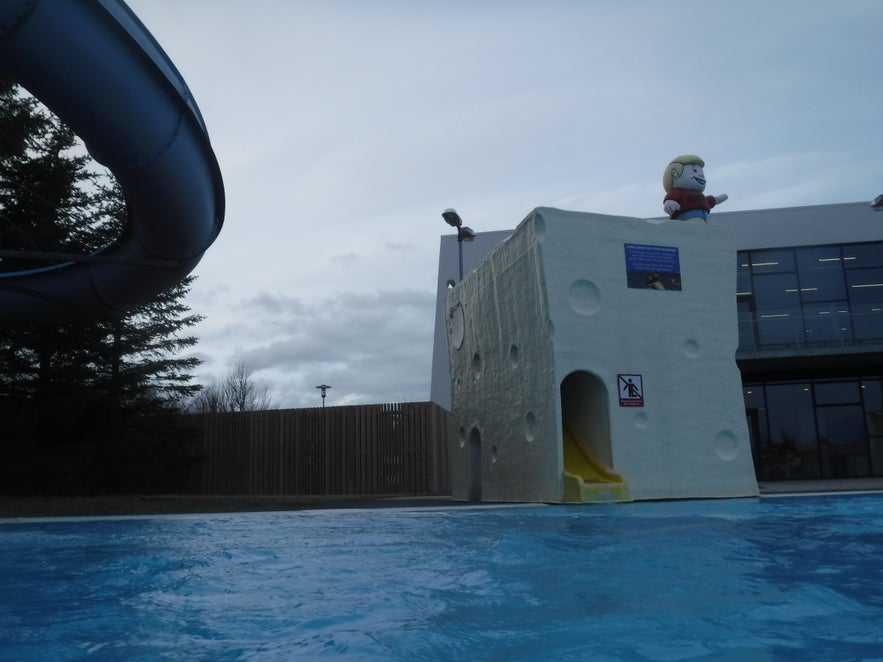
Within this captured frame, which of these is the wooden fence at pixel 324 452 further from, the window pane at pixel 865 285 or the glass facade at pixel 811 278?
the window pane at pixel 865 285

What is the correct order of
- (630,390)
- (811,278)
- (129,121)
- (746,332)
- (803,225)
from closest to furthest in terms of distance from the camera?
(129,121) < (630,390) < (746,332) < (811,278) < (803,225)

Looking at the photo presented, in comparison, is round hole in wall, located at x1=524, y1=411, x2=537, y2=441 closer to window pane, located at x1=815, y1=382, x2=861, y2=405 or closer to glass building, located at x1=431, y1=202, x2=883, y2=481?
glass building, located at x1=431, y1=202, x2=883, y2=481

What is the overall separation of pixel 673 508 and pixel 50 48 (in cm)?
758

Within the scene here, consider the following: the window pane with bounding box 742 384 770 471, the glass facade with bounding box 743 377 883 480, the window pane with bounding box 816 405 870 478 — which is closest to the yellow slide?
the window pane with bounding box 742 384 770 471

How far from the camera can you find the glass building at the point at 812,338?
50.6ft

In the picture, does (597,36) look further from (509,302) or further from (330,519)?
(330,519)

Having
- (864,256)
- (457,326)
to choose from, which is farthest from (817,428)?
(457,326)

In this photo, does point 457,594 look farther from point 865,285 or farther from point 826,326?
point 865,285

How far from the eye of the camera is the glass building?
15.4 m

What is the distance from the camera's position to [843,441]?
55.5 feet

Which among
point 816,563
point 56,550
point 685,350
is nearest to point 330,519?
point 56,550

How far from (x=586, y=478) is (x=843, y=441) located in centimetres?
1007

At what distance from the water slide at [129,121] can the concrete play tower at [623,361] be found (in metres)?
5.02

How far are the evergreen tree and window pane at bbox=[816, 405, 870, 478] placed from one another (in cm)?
1587
